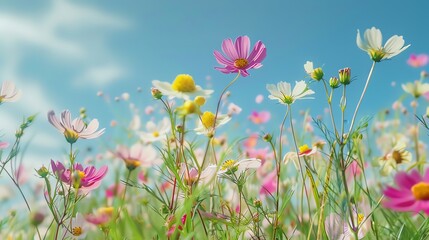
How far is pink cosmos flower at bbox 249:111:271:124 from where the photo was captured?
2307mm

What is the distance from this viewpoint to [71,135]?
795mm

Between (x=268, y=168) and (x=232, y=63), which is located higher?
(x=268, y=168)

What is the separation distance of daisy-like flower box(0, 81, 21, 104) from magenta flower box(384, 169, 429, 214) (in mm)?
619

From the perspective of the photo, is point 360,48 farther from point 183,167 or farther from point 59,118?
point 59,118

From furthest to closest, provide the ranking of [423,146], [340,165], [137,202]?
[423,146]
[137,202]
[340,165]

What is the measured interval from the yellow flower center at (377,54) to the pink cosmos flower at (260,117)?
154cm

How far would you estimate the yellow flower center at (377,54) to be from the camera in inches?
29.7

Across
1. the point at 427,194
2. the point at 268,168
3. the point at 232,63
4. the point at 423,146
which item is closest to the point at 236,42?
the point at 232,63

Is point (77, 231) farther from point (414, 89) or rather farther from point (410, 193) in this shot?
point (414, 89)

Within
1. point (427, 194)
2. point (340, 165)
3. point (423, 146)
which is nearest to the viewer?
point (427, 194)

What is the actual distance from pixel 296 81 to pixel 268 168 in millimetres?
1032

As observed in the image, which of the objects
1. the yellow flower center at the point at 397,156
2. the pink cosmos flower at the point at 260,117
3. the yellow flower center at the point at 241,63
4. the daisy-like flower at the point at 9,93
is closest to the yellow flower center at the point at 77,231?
the daisy-like flower at the point at 9,93

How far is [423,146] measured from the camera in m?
2.08

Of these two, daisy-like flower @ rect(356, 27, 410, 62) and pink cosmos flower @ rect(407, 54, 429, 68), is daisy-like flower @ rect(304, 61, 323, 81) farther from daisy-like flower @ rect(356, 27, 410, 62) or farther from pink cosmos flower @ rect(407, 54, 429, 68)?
pink cosmos flower @ rect(407, 54, 429, 68)
